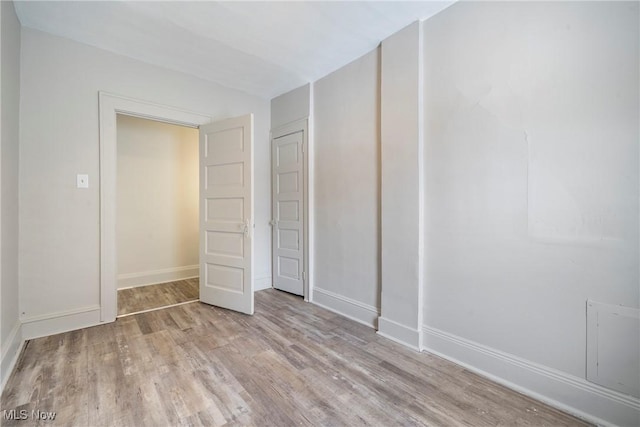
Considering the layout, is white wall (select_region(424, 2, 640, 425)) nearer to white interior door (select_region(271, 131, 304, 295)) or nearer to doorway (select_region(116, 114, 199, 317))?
white interior door (select_region(271, 131, 304, 295))

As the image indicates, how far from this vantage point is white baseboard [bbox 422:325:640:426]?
144 cm

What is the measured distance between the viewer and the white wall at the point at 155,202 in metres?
4.01

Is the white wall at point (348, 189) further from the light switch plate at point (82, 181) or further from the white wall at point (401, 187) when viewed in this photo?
the light switch plate at point (82, 181)

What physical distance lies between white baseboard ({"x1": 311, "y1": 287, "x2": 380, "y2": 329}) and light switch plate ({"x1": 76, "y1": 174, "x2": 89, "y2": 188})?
2.59 meters

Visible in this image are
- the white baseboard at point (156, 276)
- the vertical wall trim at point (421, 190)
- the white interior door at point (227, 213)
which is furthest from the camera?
the white baseboard at point (156, 276)

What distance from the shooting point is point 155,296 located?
357cm

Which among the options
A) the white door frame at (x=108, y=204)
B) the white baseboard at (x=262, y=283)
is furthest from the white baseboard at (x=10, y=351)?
the white baseboard at (x=262, y=283)

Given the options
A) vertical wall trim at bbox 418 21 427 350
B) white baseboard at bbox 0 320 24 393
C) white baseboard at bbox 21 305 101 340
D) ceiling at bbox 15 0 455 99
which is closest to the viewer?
white baseboard at bbox 0 320 24 393

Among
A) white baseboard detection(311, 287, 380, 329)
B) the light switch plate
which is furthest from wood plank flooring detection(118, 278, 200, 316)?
white baseboard detection(311, 287, 380, 329)

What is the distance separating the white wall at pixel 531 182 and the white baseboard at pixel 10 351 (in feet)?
9.65

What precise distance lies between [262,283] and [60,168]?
2.49 m

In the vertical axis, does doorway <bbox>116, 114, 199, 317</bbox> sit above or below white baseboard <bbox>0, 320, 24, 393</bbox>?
above

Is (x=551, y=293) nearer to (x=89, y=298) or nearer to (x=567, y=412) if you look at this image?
(x=567, y=412)

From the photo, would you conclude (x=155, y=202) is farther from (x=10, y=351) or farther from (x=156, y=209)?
(x=10, y=351)
